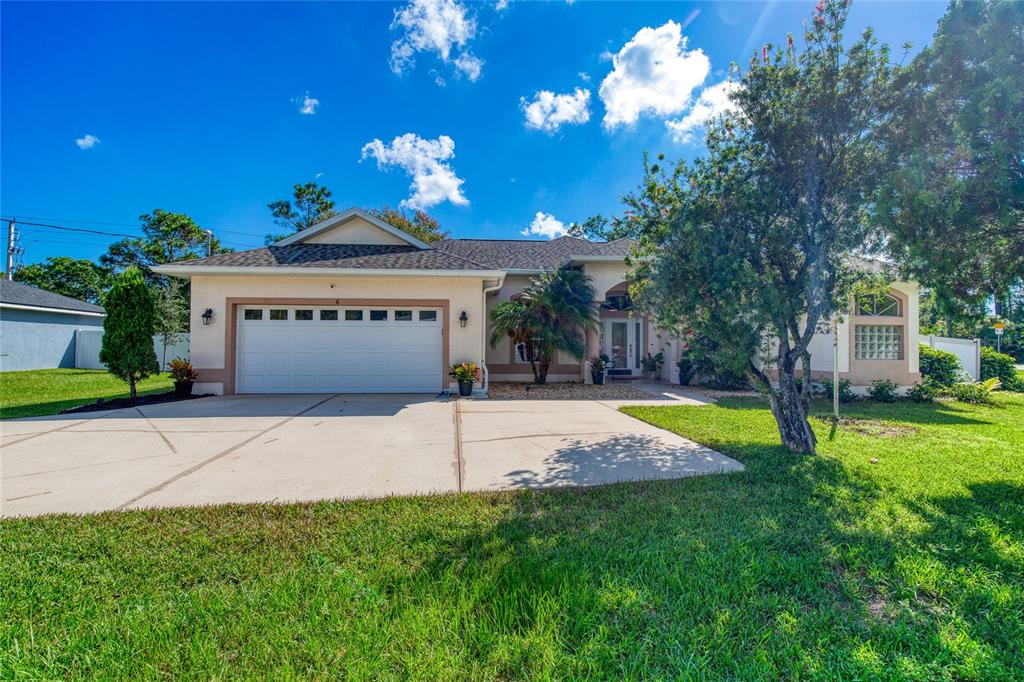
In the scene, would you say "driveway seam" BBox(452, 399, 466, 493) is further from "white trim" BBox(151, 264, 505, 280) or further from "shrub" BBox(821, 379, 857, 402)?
"shrub" BBox(821, 379, 857, 402)

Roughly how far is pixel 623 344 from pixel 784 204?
1069 centimetres

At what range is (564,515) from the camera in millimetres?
3623

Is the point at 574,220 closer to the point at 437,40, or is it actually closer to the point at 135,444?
the point at 437,40

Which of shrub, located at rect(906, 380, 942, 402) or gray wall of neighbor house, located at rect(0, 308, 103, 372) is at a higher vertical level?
gray wall of neighbor house, located at rect(0, 308, 103, 372)

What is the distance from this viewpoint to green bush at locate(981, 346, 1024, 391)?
1453 centimetres

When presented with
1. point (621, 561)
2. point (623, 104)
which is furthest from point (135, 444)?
point (623, 104)

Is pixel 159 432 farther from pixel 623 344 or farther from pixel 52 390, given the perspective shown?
pixel 623 344

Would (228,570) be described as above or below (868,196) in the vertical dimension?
below

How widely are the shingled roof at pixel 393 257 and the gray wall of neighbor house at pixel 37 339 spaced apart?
12516 mm

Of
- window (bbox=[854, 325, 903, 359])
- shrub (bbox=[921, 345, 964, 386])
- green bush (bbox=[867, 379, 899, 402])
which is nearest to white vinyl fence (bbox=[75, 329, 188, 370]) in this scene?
green bush (bbox=[867, 379, 899, 402])

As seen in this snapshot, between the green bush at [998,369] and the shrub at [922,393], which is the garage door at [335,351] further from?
the green bush at [998,369]

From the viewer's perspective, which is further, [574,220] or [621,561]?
[574,220]

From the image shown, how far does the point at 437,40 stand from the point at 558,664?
13.9 m

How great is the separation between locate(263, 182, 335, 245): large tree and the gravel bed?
73.8 feet
